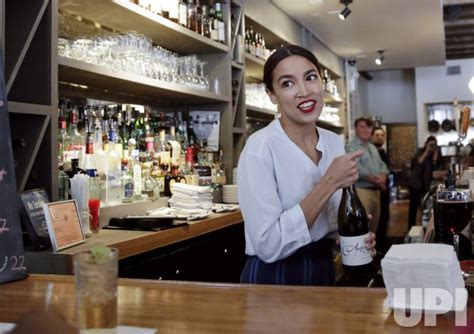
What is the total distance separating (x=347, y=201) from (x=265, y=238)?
413mm

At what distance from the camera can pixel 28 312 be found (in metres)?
1.06

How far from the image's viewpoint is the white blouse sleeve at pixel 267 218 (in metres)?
1.51

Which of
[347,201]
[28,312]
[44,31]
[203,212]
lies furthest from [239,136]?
[28,312]

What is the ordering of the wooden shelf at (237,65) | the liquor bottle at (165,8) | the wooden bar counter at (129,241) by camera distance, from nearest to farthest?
the wooden bar counter at (129,241)
the liquor bottle at (165,8)
the wooden shelf at (237,65)

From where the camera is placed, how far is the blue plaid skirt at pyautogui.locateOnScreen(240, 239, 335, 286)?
161 cm

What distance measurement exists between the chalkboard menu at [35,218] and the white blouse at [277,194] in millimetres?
A: 809

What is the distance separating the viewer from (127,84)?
9.91 ft

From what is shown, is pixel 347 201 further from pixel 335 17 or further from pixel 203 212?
pixel 335 17

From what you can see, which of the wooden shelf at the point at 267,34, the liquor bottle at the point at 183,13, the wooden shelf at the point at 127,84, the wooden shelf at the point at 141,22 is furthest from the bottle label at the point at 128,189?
the wooden shelf at the point at 267,34

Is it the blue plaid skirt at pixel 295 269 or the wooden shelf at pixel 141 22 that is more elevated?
the wooden shelf at pixel 141 22

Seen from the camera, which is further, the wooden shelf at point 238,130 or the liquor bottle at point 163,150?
the wooden shelf at point 238,130

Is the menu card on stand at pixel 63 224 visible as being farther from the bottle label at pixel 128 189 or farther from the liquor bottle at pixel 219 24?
the liquor bottle at pixel 219 24

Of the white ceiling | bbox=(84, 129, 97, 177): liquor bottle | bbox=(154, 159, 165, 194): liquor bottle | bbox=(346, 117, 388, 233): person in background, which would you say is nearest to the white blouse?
bbox=(84, 129, 97, 177): liquor bottle

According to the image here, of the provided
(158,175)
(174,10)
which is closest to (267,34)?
(174,10)
